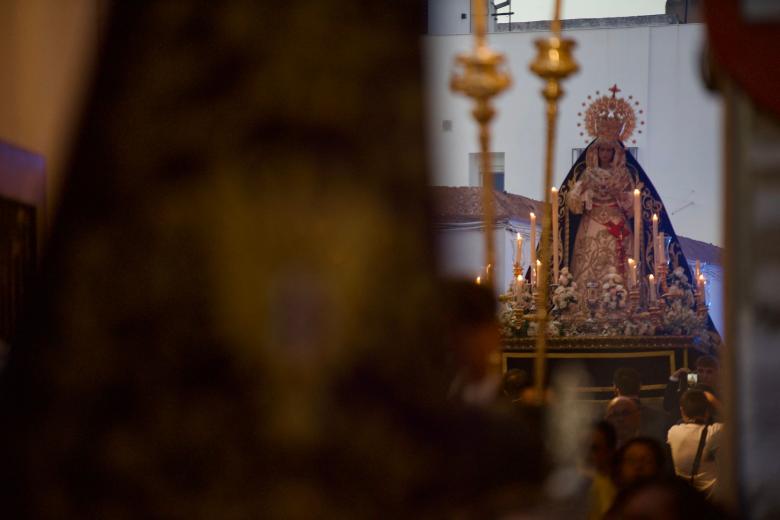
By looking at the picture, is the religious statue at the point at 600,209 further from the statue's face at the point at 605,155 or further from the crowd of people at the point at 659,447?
the crowd of people at the point at 659,447

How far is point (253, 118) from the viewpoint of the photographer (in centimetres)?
28

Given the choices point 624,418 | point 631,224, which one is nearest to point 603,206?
point 631,224

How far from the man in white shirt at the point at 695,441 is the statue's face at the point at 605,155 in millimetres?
4328

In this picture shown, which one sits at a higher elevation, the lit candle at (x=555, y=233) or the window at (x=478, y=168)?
the window at (x=478, y=168)

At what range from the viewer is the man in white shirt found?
366 centimetres

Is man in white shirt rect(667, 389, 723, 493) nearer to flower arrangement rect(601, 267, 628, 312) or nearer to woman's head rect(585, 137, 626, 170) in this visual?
flower arrangement rect(601, 267, 628, 312)

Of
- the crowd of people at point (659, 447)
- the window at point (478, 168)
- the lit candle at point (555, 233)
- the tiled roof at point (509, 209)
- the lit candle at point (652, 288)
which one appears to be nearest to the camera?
the crowd of people at point (659, 447)

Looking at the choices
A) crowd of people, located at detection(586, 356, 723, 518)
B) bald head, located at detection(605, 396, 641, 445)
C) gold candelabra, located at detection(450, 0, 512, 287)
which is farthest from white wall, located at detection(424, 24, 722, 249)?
gold candelabra, located at detection(450, 0, 512, 287)

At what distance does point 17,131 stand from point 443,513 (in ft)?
9.47

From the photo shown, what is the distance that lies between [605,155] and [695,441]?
14.9 feet

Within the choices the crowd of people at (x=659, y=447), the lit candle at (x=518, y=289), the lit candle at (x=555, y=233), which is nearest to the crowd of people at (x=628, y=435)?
the crowd of people at (x=659, y=447)

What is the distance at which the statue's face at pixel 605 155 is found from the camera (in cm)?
800

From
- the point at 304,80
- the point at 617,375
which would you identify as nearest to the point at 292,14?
the point at 304,80

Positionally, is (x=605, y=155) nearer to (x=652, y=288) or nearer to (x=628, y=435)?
(x=652, y=288)
